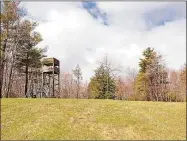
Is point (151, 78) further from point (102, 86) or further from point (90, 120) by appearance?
point (90, 120)

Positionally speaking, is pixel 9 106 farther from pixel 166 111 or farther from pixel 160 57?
pixel 160 57

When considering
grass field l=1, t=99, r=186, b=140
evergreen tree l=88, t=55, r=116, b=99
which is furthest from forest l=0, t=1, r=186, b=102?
grass field l=1, t=99, r=186, b=140

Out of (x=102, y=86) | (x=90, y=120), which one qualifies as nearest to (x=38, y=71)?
(x=102, y=86)

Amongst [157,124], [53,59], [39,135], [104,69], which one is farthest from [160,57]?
[39,135]

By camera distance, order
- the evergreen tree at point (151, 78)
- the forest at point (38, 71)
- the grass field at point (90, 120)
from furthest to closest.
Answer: the evergreen tree at point (151, 78), the forest at point (38, 71), the grass field at point (90, 120)

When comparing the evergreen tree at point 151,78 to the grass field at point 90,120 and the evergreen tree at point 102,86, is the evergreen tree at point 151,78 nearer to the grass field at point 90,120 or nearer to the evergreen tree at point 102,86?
the evergreen tree at point 102,86

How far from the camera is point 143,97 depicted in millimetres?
53625

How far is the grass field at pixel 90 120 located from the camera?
19594 millimetres

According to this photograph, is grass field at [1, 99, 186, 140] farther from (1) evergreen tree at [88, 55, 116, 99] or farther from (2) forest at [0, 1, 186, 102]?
(1) evergreen tree at [88, 55, 116, 99]

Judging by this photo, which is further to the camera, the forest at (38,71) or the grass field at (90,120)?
the forest at (38,71)

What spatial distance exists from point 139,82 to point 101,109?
29.5 metres

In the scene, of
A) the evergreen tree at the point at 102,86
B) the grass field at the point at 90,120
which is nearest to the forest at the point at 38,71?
the evergreen tree at the point at 102,86

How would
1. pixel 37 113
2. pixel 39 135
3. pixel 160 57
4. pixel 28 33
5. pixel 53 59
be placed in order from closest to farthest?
pixel 39 135 < pixel 37 113 < pixel 28 33 < pixel 53 59 < pixel 160 57

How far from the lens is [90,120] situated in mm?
22219
